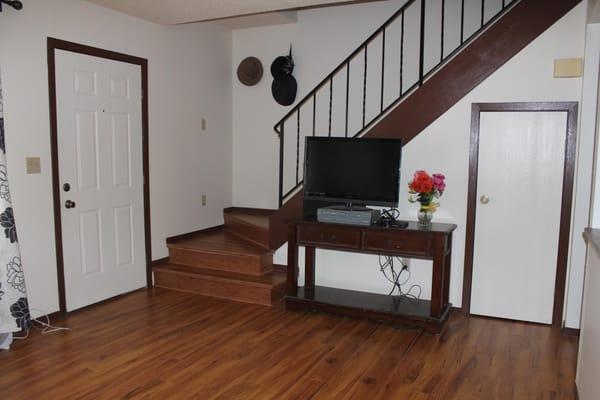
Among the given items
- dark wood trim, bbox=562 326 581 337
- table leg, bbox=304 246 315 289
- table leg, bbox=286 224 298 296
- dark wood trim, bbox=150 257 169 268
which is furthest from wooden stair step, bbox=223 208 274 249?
dark wood trim, bbox=562 326 581 337

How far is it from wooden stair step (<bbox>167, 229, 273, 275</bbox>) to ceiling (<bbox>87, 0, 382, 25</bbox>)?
2.07m

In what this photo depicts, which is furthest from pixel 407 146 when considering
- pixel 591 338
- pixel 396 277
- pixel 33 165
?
pixel 33 165

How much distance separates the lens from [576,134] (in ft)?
12.0

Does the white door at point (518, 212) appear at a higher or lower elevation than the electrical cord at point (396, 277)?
higher

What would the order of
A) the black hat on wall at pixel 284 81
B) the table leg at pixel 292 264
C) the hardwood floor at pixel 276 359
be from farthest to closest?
1. the black hat on wall at pixel 284 81
2. the table leg at pixel 292 264
3. the hardwood floor at pixel 276 359

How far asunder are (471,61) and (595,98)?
2.90ft

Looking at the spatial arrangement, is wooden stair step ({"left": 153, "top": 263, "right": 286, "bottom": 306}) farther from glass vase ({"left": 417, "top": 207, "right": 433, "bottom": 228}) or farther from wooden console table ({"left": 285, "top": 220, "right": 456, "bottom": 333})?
glass vase ({"left": 417, "top": 207, "right": 433, "bottom": 228})

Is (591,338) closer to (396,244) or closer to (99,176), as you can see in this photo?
(396,244)

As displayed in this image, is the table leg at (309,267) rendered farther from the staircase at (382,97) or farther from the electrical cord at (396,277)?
the electrical cord at (396,277)

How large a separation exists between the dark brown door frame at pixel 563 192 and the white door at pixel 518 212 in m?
0.03

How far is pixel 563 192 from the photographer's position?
3.73 meters

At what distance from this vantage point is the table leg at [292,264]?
415 centimetres

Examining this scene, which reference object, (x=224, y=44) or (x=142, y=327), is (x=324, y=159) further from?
(x=224, y=44)

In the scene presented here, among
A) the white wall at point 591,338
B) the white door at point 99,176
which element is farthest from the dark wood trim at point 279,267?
the white wall at point 591,338
